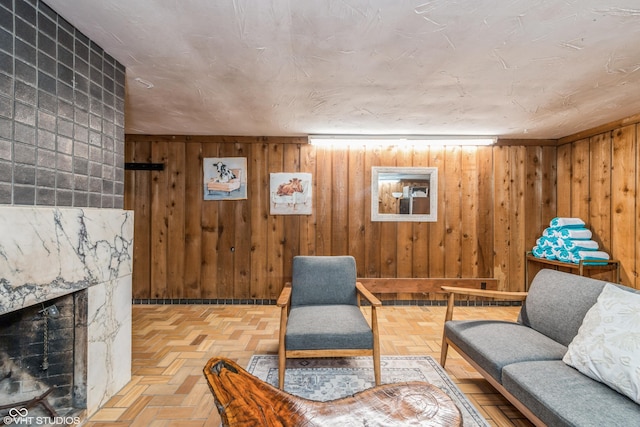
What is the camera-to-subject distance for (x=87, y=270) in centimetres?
174

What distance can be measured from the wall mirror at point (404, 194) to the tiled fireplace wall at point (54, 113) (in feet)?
9.56

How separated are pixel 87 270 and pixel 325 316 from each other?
1.56 meters

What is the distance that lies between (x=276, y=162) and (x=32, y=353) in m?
2.93

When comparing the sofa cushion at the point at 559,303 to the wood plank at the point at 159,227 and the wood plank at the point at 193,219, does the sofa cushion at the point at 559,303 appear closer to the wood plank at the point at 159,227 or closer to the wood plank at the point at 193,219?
the wood plank at the point at 193,219

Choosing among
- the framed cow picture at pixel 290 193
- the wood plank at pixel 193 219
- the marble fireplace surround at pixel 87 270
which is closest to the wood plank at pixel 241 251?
the framed cow picture at pixel 290 193

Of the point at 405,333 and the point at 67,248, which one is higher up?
the point at 67,248

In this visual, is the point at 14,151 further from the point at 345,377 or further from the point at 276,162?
the point at 276,162

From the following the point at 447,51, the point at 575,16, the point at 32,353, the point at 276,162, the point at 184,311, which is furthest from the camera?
the point at 276,162

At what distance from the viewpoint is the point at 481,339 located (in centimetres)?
199

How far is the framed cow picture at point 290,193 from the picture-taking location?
4.03 meters

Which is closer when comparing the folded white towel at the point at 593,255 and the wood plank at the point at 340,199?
the folded white towel at the point at 593,255

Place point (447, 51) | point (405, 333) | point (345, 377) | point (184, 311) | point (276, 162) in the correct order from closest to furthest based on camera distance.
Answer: point (447, 51) < point (345, 377) < point (405, 333) < point (184, 311) < point (276, 162)

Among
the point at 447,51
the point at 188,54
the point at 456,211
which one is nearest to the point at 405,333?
the point at 456,211

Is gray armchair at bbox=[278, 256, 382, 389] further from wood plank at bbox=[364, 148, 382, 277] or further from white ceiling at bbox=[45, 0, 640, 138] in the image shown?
white ceiling at bbox=[45, 0, 640, 138]
